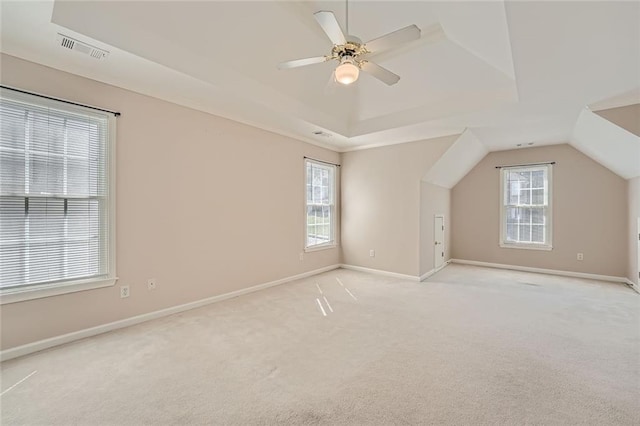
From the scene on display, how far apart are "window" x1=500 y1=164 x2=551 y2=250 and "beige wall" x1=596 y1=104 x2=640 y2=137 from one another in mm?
2422

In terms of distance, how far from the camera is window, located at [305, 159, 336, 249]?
17.5 feet

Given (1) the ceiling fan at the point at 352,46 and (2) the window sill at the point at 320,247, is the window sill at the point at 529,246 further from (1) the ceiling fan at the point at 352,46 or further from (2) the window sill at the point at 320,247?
(1) the ceiling fan at the point at 352,46

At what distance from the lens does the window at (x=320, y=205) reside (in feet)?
17.5

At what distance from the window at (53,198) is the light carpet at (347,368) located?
658 millimetres

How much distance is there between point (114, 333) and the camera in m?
2.82

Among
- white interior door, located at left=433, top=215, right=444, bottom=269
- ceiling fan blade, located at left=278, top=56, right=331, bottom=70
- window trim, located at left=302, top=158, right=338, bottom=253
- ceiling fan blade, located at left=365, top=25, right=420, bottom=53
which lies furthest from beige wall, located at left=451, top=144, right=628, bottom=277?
ceiling fan blade, located at left=278, top=56, right=331, bottom=70

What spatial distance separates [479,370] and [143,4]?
3.99 meters

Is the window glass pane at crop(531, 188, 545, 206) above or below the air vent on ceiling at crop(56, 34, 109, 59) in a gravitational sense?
below

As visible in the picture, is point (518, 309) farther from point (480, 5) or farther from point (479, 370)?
point (480, 5)

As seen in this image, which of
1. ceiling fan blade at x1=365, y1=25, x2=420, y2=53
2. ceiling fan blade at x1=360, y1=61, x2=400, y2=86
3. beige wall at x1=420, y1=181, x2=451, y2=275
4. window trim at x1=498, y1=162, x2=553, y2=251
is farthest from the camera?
window trim at x1=498, y1=162, x2=553, y2=251

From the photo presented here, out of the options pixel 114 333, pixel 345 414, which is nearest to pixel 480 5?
pixel 345 414

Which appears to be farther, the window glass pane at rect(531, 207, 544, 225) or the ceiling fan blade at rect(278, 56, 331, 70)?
the window glass pane at rect(531, 207, 544, 225)

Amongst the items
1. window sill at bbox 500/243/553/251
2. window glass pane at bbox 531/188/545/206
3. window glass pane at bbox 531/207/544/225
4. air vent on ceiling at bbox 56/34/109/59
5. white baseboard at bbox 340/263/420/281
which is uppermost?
air vent on ceiling at bbox 56/34/109/59

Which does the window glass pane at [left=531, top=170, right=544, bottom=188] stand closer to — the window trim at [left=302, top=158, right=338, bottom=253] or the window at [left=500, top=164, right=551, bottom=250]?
the window at [left=500, top=164, right=551, bottom=250]
